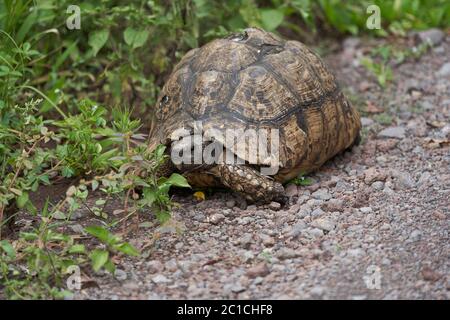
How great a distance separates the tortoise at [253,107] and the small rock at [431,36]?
262cm

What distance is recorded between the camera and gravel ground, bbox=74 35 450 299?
361 centimetres

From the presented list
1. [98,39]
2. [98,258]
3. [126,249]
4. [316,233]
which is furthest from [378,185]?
[98,39]

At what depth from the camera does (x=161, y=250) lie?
Answer: 4.03m

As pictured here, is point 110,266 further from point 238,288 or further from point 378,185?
point 378,185

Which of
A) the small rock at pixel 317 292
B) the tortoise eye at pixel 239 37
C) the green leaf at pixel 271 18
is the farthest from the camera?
the green leaf at pixel 271 18

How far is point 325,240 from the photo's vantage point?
406 centimetres

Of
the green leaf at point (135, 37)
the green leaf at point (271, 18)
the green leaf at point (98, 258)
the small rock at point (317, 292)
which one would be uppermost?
the green leaf at point (135, 37)

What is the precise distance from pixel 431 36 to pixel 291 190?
339cm

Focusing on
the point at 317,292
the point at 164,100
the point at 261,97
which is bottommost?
the point at 317,292

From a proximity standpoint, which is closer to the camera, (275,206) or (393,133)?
(275,206)

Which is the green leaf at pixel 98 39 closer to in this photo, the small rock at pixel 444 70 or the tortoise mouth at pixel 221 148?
the tortoise mouth at pixel 221 148

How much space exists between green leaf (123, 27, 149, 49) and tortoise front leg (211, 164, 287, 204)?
154 centimetres

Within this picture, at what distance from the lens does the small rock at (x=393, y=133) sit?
5602 mm

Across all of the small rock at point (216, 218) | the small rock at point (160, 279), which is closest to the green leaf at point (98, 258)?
the small rock at point (160, 279)
